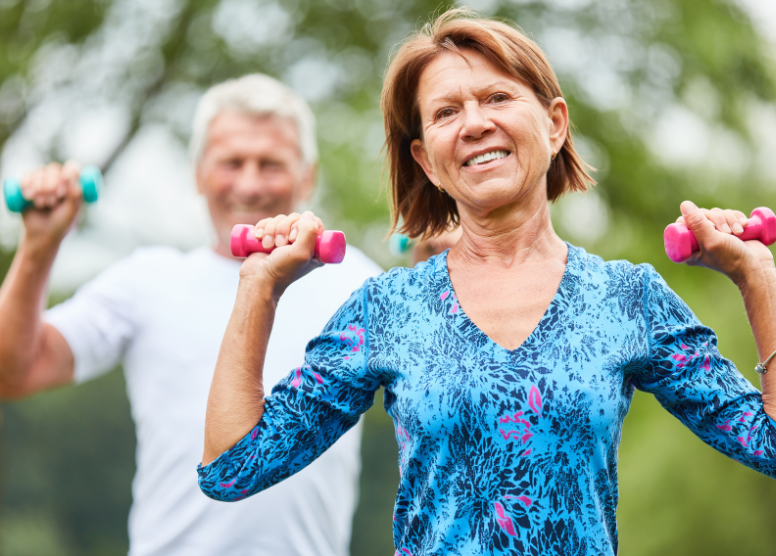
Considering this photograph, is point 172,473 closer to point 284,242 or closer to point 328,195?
point 284,242

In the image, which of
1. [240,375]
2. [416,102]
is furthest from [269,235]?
[416,102]

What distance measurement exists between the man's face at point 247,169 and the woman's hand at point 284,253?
1.02m

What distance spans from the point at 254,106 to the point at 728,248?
1.75 m

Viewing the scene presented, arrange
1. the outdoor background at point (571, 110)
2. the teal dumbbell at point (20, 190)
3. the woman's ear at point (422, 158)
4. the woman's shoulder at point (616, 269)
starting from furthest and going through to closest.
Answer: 1. the outdoor background at point (571, 110)
2. the teal dumbbell at point (20, 190)
3. the woman's ear at point (422, 158)
4. the woman's shoulder at point (616, 269)

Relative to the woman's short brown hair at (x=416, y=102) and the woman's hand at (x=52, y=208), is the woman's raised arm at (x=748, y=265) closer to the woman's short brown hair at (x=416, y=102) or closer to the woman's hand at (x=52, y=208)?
the woman's short brown hair at (x=416, y=102)

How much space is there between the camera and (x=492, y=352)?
1.47m

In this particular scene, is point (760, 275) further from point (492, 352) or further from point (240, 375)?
point (240, 375)

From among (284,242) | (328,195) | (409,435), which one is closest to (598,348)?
(409,435)

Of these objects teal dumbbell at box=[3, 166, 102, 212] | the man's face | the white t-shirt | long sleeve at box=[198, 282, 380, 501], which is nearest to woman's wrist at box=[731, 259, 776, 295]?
long sleeve at box=[198, 282, 380, 501]

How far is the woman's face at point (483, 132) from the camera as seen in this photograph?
1.59 metres

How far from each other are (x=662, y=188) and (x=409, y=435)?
5772mm

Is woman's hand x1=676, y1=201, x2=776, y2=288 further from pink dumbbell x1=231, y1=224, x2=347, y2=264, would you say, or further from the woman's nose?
pink dumbbell x1=231, y1=224, x2=347, y2=264

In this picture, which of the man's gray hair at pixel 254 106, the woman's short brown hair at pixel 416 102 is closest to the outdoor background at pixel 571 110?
the man's gray hair at pixel 254 106

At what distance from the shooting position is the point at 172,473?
2406mm
